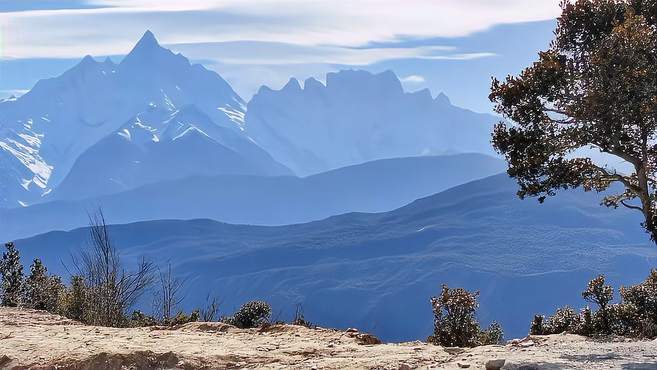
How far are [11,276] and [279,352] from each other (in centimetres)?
2164

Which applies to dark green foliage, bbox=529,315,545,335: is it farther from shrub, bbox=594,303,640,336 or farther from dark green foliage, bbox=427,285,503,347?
shrub, bbox=594,303,640,336

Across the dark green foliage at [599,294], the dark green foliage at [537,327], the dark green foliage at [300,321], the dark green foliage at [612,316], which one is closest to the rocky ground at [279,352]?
the dark green foliage at [612,316]

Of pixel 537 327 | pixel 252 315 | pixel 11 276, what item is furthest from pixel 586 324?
pixel 11 276

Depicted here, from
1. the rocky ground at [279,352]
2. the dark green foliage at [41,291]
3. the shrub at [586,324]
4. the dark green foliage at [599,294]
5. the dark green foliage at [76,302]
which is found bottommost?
the rocky ground at [279,352]

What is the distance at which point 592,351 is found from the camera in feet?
44.8

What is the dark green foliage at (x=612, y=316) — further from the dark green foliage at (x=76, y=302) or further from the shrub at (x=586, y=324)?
the dark green foliage at (x=76, y=302)

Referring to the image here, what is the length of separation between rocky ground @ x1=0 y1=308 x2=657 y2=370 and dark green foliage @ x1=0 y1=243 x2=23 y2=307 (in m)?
14.2

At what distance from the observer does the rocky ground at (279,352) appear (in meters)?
12.9

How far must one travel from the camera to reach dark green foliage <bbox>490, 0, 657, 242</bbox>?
52.6ft

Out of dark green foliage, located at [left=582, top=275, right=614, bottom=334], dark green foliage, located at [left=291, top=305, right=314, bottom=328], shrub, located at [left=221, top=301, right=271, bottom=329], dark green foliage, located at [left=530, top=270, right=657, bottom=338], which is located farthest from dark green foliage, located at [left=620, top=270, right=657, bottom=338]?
shrub, located at [left=221, top=301, right=271, bottom=329]

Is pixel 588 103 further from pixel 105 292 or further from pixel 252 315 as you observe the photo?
pixel 105 292

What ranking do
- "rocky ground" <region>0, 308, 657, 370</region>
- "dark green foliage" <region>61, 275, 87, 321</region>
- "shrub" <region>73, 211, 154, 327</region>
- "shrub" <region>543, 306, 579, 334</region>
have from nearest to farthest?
1. "rocky ground" <region>0, 308, 657, 370</region>
2. "shrub" <region>543, 306, 579, 334</region>
3. "shrub" <region>73, 211, 154, 327</region>
4. "dark green foliage" <region>61, 275, 87, 321</region>

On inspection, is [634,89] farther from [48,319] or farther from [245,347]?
[48,319]

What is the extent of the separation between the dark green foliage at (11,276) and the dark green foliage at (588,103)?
65.0ft
